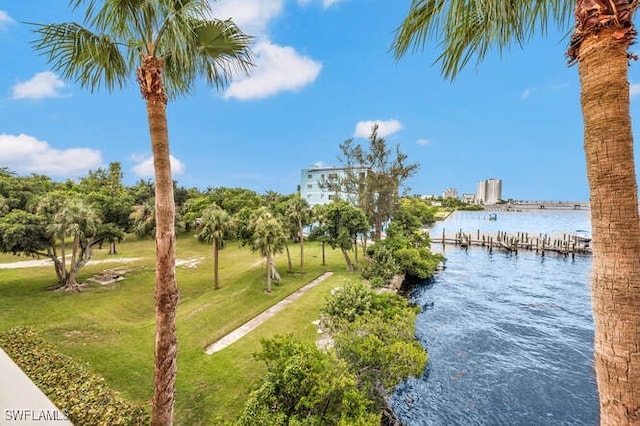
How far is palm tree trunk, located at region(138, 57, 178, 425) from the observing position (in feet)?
19.2

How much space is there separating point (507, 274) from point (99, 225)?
135ft

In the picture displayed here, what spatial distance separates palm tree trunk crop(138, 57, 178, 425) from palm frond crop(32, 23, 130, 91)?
106 centimetres

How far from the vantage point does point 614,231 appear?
98.0 inches

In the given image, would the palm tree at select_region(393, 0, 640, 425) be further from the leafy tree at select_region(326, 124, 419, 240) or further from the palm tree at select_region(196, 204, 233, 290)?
the leafy tree at select_region(326, 124, 419, 240)

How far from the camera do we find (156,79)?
230 inches

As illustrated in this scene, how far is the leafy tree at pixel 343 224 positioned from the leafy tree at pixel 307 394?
69.7ft

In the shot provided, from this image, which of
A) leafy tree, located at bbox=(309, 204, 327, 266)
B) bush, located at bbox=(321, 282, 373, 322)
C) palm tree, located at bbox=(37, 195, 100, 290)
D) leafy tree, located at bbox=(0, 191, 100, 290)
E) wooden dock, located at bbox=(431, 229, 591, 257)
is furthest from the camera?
wooden dock, located at bbox=(431, 229, 591, 257)

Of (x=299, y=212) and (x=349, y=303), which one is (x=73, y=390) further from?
(x=299, y=212)

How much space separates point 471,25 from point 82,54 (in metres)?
6.91

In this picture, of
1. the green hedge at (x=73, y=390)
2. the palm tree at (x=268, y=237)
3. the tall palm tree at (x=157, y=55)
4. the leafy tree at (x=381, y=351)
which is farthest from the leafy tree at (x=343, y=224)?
the tall palm tree at (x=157, y=55)

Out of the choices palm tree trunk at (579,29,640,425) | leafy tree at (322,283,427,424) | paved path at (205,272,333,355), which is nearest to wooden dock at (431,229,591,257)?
paved path at (205,272,333,355)

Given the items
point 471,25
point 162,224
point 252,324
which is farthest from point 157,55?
point 252,324

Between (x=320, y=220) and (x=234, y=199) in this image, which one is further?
(x=234, y=199)

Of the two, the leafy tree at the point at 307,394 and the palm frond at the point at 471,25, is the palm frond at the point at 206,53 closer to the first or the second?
the palm frond at the point at 471,25
